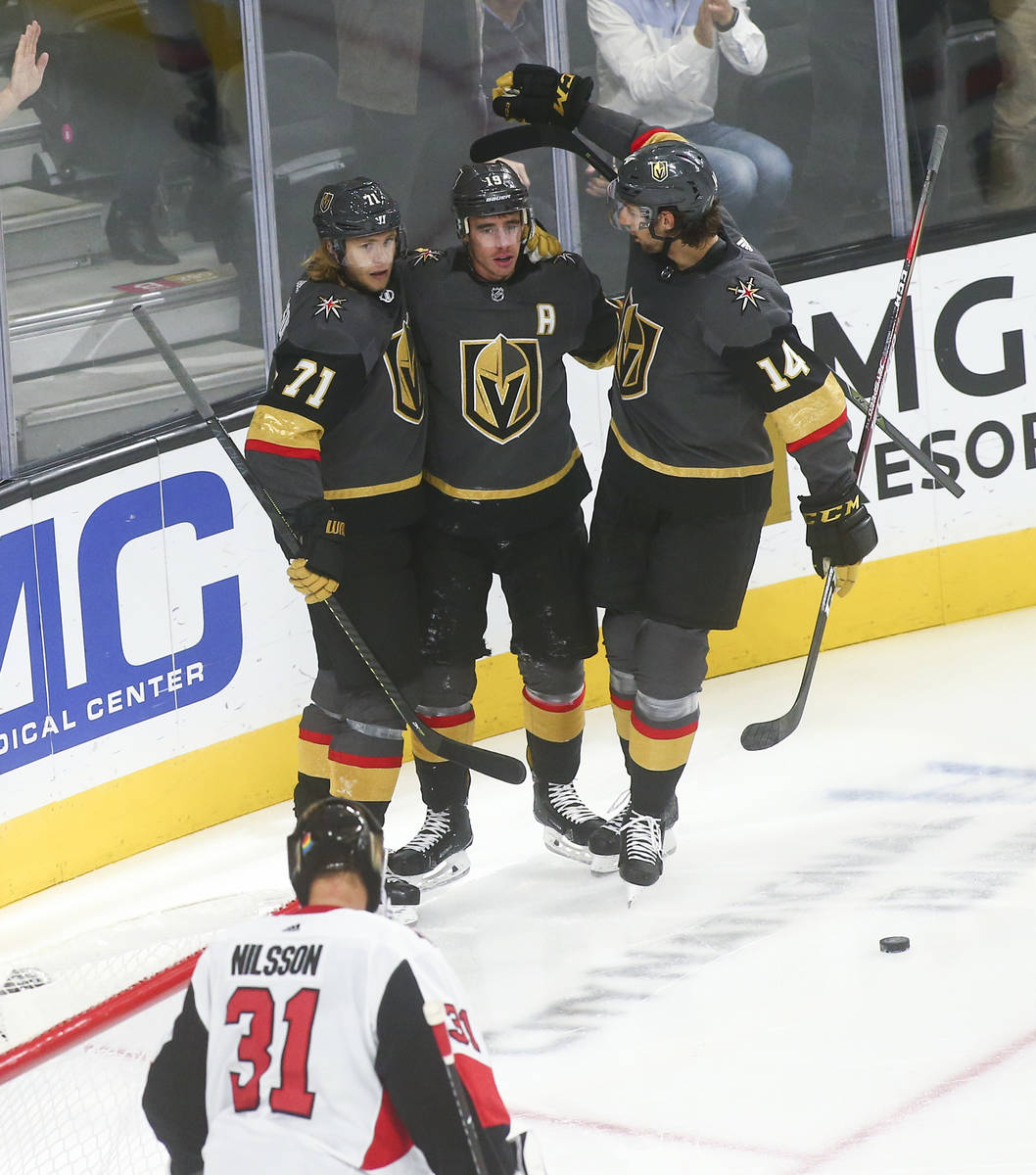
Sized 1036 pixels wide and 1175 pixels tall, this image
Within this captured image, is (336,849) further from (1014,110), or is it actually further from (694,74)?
(1014,110)

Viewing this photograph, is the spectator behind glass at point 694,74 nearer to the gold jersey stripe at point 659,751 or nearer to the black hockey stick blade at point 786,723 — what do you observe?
the black hockey stick blade at point 786,723

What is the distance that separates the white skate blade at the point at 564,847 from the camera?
11.8 ft

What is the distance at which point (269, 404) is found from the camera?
3113mm

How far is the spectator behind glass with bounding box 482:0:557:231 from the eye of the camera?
4465 mm

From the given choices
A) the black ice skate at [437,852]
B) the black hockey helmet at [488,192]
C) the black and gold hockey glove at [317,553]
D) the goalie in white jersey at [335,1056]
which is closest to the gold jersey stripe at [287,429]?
the black and gold hockey glove at [317,553]

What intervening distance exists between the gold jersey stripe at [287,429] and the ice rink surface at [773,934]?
936 mm

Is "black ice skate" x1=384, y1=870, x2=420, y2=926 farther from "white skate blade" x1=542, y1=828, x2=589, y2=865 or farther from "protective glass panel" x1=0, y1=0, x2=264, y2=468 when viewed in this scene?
"protective glass panel" x1=0, y1=0, x2=264, y2=468

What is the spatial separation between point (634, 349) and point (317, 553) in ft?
2.40

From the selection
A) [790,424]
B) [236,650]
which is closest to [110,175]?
[236,650]

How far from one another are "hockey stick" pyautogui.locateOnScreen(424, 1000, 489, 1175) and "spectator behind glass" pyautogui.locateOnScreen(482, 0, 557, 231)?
10.6 ft

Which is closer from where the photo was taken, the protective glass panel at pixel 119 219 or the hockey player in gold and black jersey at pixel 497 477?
the hockey player in gold and black jersey at pixel 497 477

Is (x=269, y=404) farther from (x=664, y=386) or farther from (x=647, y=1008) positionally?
(x=647, y=1008)

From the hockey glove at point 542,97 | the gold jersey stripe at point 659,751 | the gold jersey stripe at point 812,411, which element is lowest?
the gold jersey stripe at point 659,751

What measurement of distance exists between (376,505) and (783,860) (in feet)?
3.71
